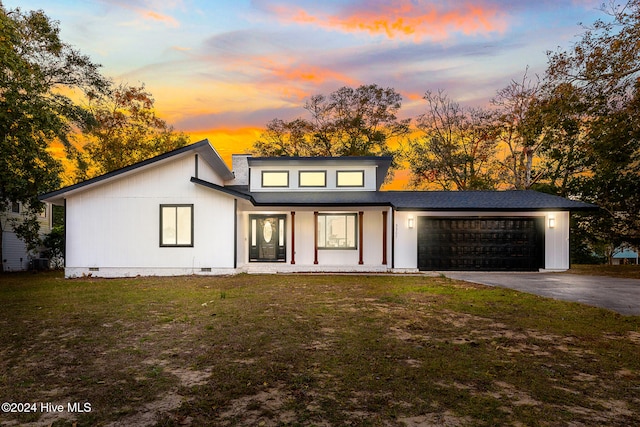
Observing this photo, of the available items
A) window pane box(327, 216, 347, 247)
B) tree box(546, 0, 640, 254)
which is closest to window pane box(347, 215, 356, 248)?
window pane box(327, 216, 347, 247)

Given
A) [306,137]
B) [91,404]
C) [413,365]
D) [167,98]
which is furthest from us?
[306,137]

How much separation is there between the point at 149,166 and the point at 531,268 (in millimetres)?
16527

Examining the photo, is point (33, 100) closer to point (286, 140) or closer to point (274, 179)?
point (274, 179)

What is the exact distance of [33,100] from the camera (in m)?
15.8

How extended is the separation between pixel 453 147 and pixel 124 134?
86.7 ft

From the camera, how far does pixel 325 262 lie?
17.5m

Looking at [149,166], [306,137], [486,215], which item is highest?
[306,137]

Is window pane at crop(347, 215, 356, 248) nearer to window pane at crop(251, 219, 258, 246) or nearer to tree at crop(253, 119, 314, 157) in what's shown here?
window pane at crop(251, 219, 258, 246)

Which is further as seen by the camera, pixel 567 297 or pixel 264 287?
pixel 264 287

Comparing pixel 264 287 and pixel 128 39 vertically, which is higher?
pixel 128 39

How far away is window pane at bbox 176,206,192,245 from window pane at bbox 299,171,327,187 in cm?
603

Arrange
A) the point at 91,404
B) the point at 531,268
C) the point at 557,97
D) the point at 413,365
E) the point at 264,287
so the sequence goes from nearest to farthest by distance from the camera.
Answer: the point at 91,404
the point at 413,365
the point at 557,97
the point at 264,287
the point at 531,268

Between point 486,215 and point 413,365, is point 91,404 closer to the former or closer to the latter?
point 413,365

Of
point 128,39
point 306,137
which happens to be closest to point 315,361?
point 128,39
